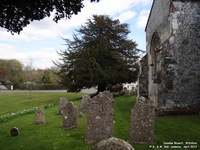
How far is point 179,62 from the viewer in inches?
522

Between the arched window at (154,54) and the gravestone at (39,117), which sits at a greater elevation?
the arched window at (154,54)

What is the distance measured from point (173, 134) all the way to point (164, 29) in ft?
24.5

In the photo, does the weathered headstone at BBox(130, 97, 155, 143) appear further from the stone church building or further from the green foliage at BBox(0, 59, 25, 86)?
the green foliage at BBox(0, 59, 25, 86)

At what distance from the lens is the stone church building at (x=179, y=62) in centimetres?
1288

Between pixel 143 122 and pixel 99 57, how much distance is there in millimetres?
19623

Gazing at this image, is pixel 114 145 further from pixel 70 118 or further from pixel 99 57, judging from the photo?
pixel 99 57

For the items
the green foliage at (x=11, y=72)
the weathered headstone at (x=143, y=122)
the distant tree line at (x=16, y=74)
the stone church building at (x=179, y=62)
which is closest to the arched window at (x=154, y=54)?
the stone church building at (x=179, y=62)

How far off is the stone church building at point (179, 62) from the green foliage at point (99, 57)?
1288 cm

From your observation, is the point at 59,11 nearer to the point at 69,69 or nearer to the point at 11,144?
the point at 11,144

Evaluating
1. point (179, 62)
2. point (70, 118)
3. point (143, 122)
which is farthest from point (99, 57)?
point (143, 122)

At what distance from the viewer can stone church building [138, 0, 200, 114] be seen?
507 inches

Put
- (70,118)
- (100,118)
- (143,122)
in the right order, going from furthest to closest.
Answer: (70,118)
(100,118)
(143,122)

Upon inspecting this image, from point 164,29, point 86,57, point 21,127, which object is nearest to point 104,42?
point 86,57

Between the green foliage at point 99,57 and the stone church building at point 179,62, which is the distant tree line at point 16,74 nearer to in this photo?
the green foliage at point 99,57
